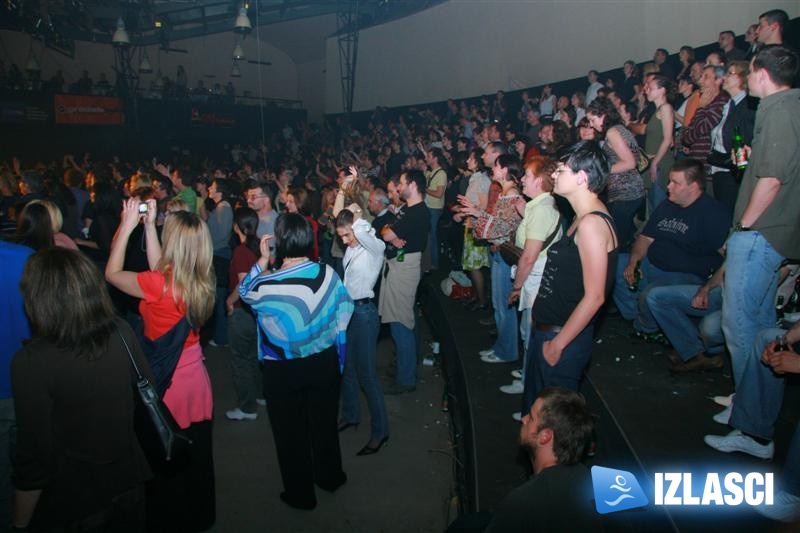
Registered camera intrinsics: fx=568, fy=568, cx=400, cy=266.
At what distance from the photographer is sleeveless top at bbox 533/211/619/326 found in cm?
→ 249

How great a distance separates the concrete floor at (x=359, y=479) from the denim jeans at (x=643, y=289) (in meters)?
1.73

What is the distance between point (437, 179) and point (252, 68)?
1819 cm

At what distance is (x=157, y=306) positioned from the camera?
2762mm

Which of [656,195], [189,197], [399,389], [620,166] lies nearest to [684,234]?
[620,166]

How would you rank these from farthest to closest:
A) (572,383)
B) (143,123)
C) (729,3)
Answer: (143,123), (729,3), (572,383)

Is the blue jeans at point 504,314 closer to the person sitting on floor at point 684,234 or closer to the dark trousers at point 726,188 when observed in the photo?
the person sitting on floor at point 684,234

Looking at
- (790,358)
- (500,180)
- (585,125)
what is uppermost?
(585,125)

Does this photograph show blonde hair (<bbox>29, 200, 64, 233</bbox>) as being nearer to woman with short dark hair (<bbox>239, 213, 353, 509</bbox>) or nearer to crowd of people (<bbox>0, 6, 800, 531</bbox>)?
crowd of people (<bbox>0, 6, 800, 531</bbox>)

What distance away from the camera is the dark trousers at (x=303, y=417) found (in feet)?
10.2

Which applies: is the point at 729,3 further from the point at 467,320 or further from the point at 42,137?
the point at 42,137

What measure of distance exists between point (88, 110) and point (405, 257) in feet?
54.0

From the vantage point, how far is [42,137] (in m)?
16.4

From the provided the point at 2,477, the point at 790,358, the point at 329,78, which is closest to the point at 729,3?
the point at 790,358

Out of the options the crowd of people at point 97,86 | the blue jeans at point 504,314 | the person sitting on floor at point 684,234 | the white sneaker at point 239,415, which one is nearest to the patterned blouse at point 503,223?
the blue jeans at point 504,314
